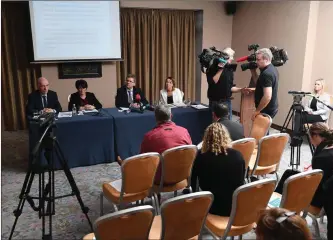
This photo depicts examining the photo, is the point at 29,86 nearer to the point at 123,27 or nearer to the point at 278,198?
the point at 123,27

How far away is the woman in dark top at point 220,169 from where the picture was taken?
2.20m

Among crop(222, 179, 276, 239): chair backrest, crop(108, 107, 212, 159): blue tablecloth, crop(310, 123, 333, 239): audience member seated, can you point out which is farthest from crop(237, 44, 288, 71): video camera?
crop(222, 179, 276, 239): chair backrest

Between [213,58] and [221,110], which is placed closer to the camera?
[221,110]

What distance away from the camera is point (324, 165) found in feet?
7.75

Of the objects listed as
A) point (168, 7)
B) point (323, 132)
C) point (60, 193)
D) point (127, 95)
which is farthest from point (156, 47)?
point (323, 132)

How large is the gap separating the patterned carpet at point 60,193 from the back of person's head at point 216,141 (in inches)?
35.2

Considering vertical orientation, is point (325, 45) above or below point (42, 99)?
above

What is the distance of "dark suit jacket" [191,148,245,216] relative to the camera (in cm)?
220

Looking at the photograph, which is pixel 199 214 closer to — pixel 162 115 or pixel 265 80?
pixel 162 115

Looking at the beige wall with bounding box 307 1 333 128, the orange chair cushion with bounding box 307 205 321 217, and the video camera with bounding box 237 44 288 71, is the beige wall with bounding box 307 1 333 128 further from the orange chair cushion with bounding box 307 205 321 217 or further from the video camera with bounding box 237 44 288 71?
the orange chair cushion with bounding box 307 205 321 217

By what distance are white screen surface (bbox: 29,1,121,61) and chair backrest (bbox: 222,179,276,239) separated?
4.73 metres

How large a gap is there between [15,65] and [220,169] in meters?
5.14

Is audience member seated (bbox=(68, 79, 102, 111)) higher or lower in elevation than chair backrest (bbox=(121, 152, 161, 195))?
higher

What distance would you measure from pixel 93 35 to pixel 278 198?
461 cm
